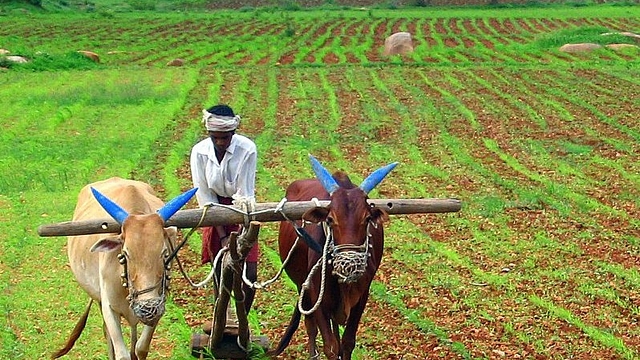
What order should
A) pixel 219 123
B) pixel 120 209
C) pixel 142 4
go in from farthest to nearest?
1. pixel 142 4
2. pixel 219 123
3. pixel 120 209

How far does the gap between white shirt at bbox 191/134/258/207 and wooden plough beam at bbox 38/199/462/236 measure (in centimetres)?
68

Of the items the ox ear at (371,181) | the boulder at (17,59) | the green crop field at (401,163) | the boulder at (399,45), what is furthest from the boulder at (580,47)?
the ox ear at (371,181)

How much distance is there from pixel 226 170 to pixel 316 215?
120cm

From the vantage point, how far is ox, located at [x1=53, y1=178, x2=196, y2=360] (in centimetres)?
556

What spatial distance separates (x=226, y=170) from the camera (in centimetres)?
698

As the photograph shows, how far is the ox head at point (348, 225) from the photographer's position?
19.0 feet

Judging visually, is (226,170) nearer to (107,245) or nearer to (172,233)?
(172,233)

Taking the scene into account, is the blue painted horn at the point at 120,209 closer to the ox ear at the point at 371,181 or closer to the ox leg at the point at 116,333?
the ox leg at the point at 116,333

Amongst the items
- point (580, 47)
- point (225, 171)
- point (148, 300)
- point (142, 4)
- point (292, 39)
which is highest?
point (225, 171)

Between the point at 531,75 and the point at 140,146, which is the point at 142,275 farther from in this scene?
the point at 531,75

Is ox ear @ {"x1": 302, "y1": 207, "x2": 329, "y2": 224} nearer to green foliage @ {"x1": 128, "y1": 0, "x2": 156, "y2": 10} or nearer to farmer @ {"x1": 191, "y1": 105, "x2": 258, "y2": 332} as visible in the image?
farmer @ {"x1": 191, "y1": 105, "x2": 258, "y2": 332}

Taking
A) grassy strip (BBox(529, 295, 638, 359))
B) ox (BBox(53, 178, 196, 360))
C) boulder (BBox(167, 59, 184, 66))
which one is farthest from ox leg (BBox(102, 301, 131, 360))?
boulder (BBox(167, 59, 184, 66))

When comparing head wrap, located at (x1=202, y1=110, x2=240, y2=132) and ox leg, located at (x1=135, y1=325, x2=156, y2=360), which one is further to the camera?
head wrap, located at (x1=202, y1=110, x2=240, y2=132)

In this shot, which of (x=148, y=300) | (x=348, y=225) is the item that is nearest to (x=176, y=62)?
(x=348, y=225)
